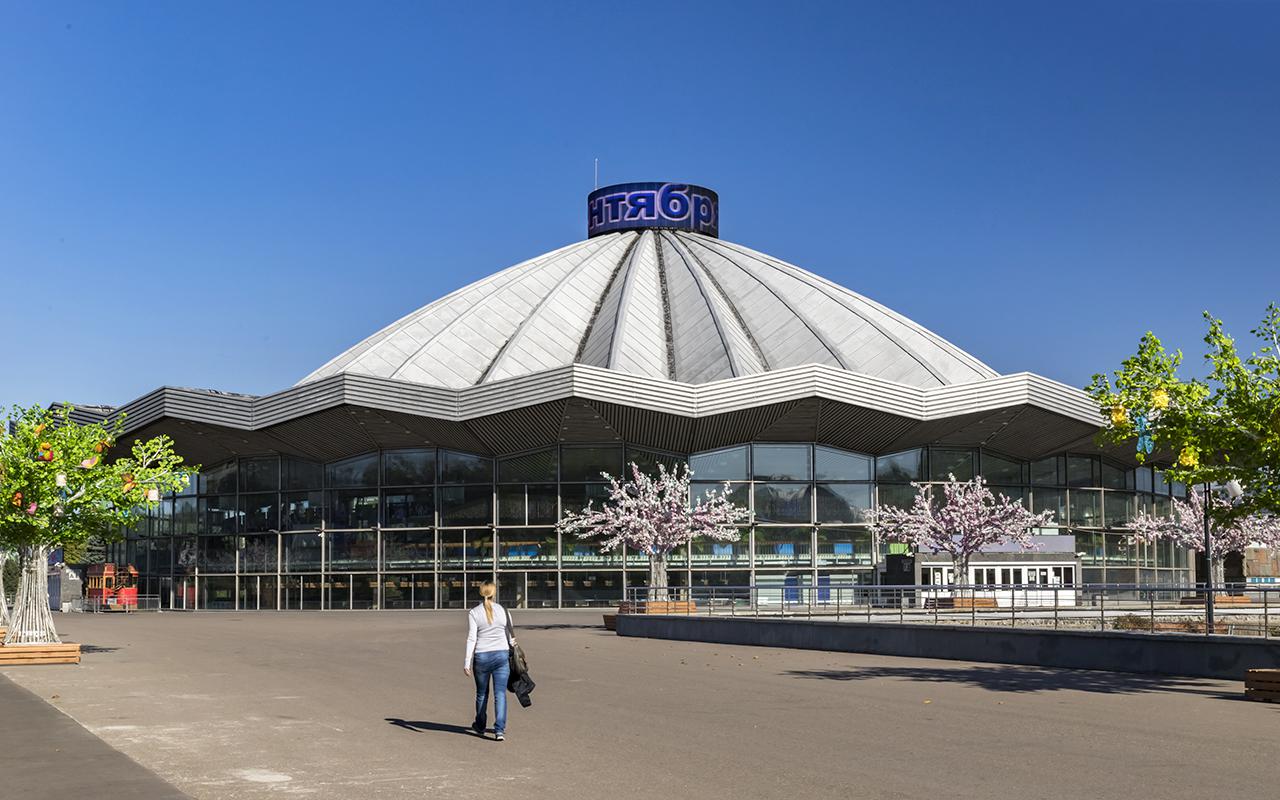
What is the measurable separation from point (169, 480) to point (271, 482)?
41502 millimetres

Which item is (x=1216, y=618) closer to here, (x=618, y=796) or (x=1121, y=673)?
(x=1121, y=673)

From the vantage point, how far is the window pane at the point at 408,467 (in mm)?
72438

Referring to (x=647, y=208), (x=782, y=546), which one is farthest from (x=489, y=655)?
(x=647, y=208)

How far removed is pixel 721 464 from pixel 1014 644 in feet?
138

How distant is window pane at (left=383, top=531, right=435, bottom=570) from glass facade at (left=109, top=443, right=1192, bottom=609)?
7cm

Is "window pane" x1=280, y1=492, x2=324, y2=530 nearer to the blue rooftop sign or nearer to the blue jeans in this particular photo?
the blue rooftop sign

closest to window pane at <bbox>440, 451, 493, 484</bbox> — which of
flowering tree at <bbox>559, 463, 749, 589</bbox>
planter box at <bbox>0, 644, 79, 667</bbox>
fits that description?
flowering tree at <bbox>559, 463, 749, 589</bbox>

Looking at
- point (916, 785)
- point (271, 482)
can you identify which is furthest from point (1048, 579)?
point (916, 785)

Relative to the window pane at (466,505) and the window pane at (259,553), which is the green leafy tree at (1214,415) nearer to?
the window pane at (466,505)

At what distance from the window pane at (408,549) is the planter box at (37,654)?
4243cm

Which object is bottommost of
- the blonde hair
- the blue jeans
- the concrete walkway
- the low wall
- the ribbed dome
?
the low wall

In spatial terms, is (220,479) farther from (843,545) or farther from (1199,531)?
(1199,531)

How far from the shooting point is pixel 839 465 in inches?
2825

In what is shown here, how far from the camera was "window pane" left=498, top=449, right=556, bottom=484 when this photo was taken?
7050 centimetres
